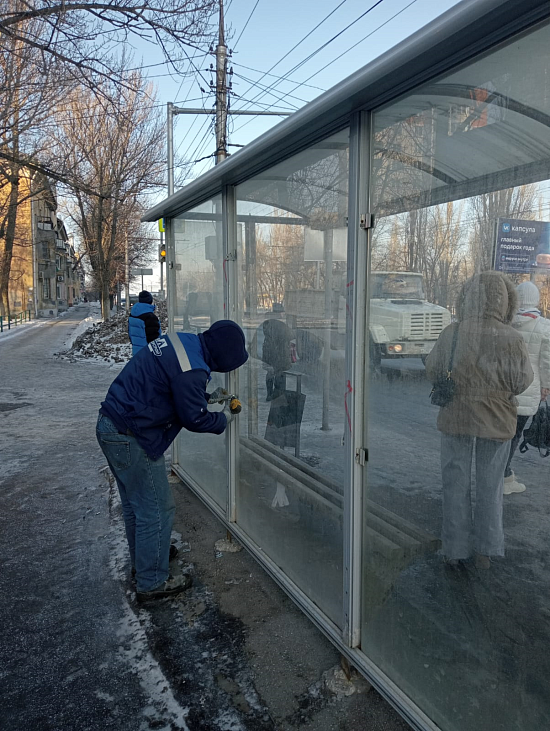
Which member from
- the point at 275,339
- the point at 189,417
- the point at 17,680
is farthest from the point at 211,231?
the point at 17,680

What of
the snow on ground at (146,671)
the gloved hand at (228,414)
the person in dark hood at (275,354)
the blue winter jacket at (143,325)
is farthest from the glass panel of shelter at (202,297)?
the blue winter jacket at (143,325)

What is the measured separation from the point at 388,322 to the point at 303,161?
119cm

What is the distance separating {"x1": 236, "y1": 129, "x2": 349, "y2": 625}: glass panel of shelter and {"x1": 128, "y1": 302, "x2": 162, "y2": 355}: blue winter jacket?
11.2 feet

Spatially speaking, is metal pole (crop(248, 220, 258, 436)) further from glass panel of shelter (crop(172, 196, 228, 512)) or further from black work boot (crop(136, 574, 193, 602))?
black work boot (crop(136, 574, 193, 602))

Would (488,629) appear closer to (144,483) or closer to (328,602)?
(328,602)

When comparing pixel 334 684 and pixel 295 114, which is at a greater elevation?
pixel 295 114

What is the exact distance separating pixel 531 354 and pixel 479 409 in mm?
280

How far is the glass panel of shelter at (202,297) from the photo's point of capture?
443cm

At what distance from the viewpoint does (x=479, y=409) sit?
6.66 ft

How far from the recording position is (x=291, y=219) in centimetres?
328

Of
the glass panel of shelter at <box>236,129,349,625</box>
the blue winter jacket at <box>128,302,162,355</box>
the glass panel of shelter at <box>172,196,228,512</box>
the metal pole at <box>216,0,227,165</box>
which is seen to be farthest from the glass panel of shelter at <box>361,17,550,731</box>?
the metal pole at <box>216,0,227,165</box>

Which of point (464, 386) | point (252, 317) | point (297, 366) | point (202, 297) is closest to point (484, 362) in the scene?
point (464, 386)

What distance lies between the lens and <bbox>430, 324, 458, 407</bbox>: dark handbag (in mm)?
2072

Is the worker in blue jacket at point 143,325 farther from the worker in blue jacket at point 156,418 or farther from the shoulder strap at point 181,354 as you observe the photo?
the shoulder strap at point 181,354
